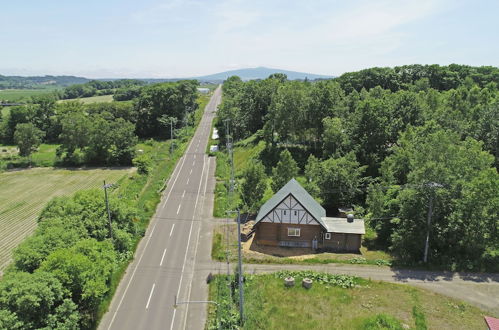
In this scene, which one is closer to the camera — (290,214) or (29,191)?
(290,214)

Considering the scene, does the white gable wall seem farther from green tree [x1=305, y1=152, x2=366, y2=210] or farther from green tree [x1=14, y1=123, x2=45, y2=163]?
green tree [x1=14, y1=123, x2=45, y2=163]

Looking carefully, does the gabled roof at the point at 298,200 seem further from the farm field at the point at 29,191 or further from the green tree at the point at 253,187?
the farm field at the point at 29,191

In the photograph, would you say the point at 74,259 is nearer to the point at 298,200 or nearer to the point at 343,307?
the point at 343,307

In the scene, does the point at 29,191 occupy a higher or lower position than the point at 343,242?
lower

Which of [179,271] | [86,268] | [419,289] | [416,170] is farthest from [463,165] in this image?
[86,268]

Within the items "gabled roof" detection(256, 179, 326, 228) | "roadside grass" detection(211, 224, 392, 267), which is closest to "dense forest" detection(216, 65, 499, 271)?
"roadside grass" detection(211, 224, 392, 267)

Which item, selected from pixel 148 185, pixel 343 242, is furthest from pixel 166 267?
pixel 148 185
